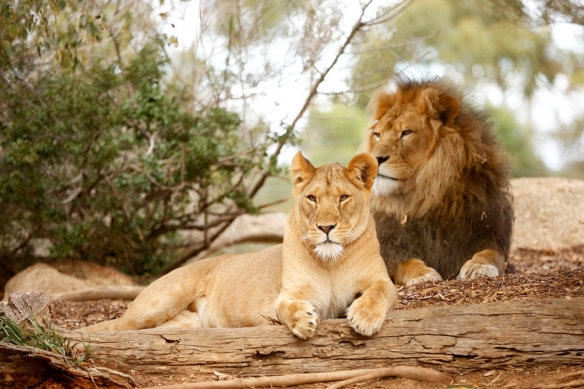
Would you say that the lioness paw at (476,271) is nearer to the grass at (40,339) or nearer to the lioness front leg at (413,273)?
the lioness front leg at (413,273)

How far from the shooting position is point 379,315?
363 centimetres

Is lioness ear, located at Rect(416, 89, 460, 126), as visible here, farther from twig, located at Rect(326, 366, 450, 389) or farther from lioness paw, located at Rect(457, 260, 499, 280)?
twig, located at Rect(326, 366, 450, 389)

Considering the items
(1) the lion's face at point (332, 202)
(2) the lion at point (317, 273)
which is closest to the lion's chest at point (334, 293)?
(2) the lion at point (317, 273)

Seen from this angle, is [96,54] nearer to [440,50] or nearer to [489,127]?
[489,127]

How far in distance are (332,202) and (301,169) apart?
0.34 metres

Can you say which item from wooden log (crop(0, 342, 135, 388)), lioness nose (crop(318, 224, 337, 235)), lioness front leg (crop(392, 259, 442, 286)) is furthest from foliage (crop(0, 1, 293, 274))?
wooden log (crop(0, 342, 135, 388))

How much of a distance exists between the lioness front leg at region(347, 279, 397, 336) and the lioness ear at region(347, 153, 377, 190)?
2.11 ft

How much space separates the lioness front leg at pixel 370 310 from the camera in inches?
141

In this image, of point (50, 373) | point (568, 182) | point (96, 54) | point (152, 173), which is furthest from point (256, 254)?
point (568, 182)

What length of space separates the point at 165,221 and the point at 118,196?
101cm

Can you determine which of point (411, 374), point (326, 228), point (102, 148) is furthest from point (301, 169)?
point (102, 148)

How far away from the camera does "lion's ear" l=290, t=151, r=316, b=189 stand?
4.06 meters

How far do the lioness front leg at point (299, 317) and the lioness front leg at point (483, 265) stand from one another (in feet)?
5.79

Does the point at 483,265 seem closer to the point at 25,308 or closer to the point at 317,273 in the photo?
the point at 317,273
